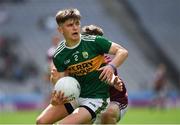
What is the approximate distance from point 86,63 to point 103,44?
0.35 m

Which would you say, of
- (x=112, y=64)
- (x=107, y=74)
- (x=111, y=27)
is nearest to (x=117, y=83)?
(x=112, y=64)

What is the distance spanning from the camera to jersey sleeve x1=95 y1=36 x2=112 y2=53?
9297mm

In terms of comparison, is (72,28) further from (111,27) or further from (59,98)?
(111,27)

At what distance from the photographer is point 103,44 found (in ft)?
30.6

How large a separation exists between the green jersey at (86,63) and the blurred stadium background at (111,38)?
19074mm

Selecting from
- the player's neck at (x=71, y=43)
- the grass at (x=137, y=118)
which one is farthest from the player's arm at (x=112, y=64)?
the grass at (x=137, y=118)

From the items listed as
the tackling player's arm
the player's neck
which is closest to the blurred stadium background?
the player's neck

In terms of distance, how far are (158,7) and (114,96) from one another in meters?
25.6

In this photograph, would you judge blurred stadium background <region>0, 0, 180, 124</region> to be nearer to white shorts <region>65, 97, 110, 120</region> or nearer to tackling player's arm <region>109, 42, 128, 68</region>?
white shorts <region>65, 97, 110, 120</region>

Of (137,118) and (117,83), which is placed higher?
(137,118)

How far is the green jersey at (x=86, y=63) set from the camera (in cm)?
942

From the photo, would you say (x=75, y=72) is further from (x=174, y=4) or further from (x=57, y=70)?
(x=174, y=4)

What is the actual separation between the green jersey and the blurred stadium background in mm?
19074

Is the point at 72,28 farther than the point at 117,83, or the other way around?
the point at 117,83
